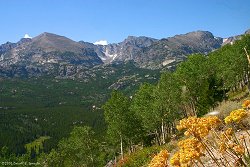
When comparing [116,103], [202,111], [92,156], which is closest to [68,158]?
[92,156]

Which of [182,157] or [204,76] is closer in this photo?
[182,157]

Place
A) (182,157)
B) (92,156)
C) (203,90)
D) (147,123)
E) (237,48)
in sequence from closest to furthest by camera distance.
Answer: (182,157)
(203,90)
(147,123)
(237,48)
(92,156)

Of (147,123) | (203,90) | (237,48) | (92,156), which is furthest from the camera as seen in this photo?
(92,156)

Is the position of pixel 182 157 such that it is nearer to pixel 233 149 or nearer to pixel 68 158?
pixel 233 149

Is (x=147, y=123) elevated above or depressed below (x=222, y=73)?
below

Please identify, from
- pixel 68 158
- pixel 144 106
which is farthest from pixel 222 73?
pixel 68 158

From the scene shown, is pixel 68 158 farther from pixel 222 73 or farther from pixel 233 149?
pixel 233 149

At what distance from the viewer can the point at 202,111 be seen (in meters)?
67.7

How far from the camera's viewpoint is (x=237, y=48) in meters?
80.7

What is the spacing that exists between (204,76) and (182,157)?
64327mm

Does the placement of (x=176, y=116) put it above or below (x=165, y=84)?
below

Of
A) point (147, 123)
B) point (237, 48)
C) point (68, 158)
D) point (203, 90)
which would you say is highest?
point (237, 48)

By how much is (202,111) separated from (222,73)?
31.1 feet

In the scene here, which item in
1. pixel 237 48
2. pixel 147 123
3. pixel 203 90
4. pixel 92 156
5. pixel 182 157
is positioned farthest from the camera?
pixel 92 156
